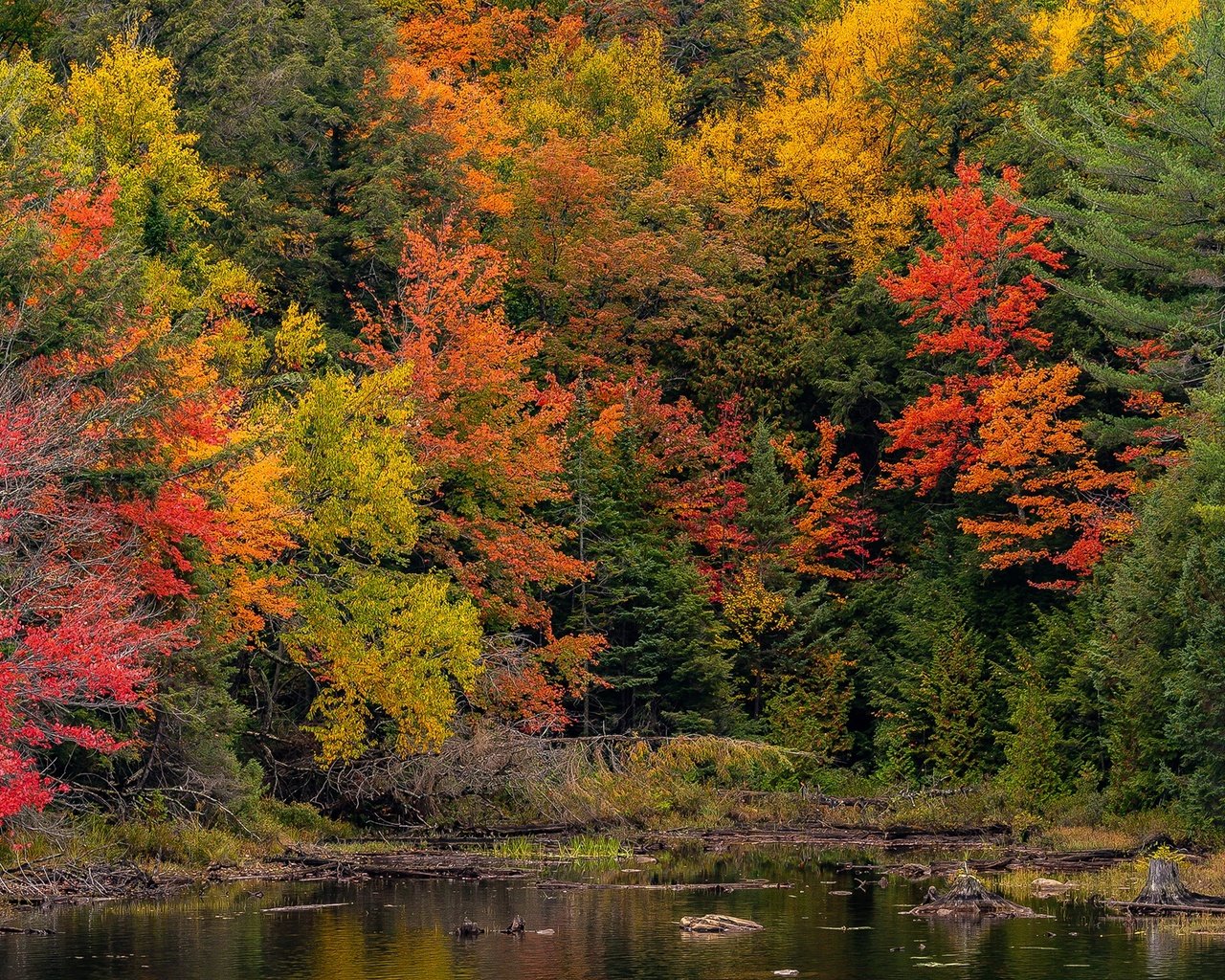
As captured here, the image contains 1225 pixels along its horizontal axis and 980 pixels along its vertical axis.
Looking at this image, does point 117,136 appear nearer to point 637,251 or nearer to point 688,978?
point 637,251

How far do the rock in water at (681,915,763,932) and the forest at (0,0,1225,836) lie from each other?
32.6ft

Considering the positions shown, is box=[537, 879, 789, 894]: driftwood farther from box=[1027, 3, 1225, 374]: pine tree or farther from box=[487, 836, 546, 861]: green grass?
box=[1027, 3, 1225, 374]: pine tree

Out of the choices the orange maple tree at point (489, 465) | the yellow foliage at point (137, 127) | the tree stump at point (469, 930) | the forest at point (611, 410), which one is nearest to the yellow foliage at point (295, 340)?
the forest at point (611, 410)

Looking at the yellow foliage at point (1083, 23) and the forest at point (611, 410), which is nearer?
the forest at point (611, 410)

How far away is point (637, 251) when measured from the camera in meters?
56.2

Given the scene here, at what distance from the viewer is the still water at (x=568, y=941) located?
79.8 feet

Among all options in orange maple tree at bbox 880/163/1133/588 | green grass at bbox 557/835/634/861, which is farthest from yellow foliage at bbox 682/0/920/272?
green grass at bbox 557/835/634/861

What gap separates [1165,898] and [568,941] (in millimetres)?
9916

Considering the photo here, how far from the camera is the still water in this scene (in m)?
24.3

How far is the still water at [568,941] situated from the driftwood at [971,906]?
1.92ft

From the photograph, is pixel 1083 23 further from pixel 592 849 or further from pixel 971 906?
pixel 971 906

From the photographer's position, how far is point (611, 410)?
52969 millimetres

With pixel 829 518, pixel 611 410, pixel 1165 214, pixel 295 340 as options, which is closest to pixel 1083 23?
pixel 1165 214

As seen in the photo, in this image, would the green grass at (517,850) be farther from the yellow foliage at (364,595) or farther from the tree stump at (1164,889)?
the tree stump at (1164,889)
